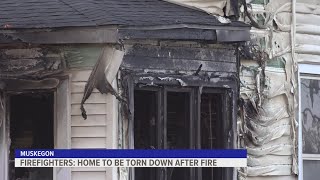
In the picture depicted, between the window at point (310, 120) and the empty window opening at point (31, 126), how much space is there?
2875 mm

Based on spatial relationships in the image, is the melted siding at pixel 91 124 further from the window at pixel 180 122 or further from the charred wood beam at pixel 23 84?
the window at pixel 180 122

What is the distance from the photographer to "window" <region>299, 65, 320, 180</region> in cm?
901

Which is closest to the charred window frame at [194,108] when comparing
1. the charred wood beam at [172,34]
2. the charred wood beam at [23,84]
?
the charred wood beam at [172,34]

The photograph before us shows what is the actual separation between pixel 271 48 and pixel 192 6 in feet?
3.25

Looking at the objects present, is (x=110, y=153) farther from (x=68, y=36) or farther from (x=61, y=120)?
(x=68, y=36)

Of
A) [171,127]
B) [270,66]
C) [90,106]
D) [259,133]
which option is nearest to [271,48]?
[270,66]

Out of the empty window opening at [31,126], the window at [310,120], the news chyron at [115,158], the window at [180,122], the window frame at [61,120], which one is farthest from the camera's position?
the window at [310,120]

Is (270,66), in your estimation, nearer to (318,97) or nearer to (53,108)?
(318,97)

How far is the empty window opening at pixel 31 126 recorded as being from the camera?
7848mm

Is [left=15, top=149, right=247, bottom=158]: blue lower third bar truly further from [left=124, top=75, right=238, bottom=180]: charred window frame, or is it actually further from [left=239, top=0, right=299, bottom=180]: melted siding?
[left=239, top=0, right=299, bottom=180]: melted siding

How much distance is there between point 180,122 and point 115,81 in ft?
3.01

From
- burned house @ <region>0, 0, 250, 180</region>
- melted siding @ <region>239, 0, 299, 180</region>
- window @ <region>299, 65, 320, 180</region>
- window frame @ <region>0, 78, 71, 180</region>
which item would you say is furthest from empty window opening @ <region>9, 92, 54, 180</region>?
window @ <region>299, 65, 320, 180</region>

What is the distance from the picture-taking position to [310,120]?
9.14 metres

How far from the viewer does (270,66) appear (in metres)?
8.70
